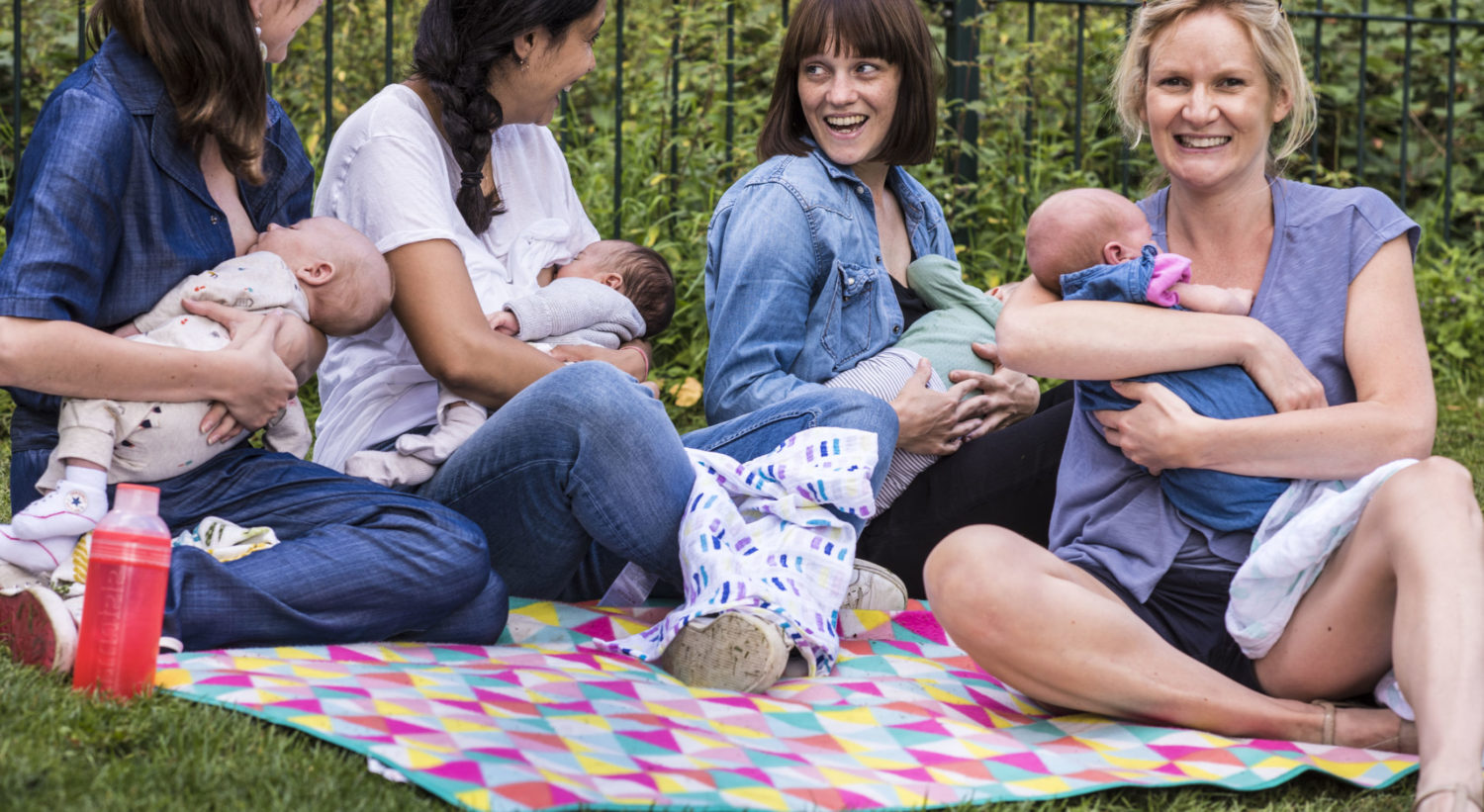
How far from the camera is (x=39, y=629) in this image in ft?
7.38

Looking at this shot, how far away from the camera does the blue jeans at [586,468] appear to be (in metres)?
2.63

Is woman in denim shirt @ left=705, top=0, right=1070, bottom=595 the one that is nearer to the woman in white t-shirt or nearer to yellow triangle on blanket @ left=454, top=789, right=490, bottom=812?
A: the woman in white t-shirt

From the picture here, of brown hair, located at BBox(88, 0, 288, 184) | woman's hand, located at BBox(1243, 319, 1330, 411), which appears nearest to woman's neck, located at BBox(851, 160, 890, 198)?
woman's hand, located at BBox(1243, 319, 1330, 411)

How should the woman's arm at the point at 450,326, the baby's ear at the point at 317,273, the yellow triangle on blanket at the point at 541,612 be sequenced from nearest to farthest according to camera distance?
the baby's ear at the point at 317,273
the woman's arm at the point at 450,326
the yellow triangle on blanket at the point at 541,612

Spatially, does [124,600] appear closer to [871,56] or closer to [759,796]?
[759,796]

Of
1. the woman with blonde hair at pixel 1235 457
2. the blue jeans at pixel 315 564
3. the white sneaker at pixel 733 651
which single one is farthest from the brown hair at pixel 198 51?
the woman with blonde hair at pixel 1235 457

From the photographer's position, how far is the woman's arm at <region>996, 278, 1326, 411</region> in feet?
8.23

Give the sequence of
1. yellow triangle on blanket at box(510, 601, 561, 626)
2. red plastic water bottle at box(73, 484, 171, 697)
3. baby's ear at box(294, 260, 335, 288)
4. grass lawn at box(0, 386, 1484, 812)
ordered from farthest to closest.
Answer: yellow triangle on blanket at box(510, 601, 561, 626) → baby's ear at box(294, 260, 335, 288) → red plastic water bottle at box(73, 484, 171, 697) → grass lawn at box(0, 386, 1484, 812)

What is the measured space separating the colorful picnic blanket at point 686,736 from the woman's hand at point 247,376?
416 mm

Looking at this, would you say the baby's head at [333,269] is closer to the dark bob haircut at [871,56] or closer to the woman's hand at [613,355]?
the woman's hand at [613,355]

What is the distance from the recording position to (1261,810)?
2176 millimetres

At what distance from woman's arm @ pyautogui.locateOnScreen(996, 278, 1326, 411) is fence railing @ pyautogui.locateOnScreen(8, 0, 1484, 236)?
2793 mm

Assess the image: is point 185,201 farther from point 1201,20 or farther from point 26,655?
point 1201,20

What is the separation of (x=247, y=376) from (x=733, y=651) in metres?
0.97
